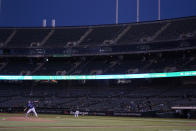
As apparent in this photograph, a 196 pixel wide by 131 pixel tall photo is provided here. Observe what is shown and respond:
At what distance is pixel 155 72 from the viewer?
59688 mm

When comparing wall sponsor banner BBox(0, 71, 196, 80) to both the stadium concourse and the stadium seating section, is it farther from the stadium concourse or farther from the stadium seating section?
the stadium seating section

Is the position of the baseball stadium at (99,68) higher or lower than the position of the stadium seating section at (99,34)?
lower

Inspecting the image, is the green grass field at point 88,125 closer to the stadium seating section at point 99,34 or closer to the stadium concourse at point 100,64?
the stadium concourse at point 100,64

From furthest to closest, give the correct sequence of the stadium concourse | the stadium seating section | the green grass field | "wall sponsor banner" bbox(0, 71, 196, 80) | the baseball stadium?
1. the stadium seating section
2. the stadium concourse
3. the baseball stadium
4. "wall sponsor banner" bbox(0, 71, 196, 80)
5. the green grass field

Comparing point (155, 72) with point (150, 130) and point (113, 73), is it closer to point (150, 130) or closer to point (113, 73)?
point (113, 73)

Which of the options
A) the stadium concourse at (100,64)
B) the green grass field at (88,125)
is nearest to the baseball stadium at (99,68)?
the stadium concourse at (100,64)

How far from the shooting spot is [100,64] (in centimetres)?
6875

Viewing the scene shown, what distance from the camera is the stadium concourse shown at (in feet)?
190

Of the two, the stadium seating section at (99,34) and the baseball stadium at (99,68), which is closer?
the baseball stadium at (99,68)

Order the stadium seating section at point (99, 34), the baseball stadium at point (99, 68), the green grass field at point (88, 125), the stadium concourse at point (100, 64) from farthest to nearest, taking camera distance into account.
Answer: the stadium seating section at point (99, 34)
the stadium concourse at point (100, 64)
the baseball stadium at point (99, 68)
the green grass field at point (88, 125)

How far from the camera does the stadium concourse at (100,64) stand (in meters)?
57.8

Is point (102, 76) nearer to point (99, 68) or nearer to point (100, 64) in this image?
point (99, 68)

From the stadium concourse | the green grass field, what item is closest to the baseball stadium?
the stadium concourse

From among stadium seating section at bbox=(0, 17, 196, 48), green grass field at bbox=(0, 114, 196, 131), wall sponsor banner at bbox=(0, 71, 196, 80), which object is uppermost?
stadium seating section at bbox=(0, 17, 196, 48)
